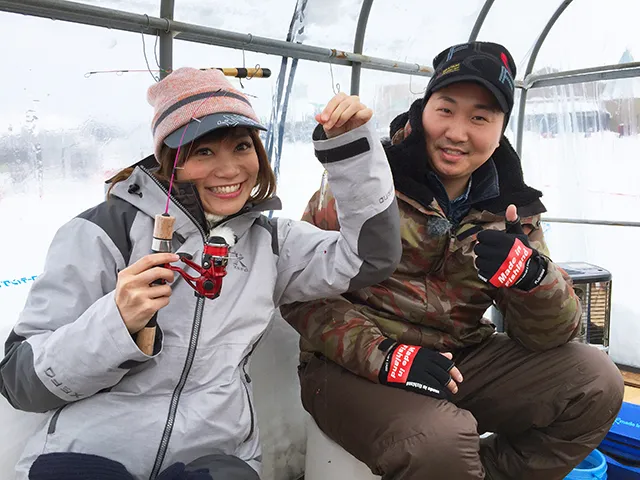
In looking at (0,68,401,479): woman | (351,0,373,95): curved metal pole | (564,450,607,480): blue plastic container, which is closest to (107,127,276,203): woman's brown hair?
(0,68,401,479): woman

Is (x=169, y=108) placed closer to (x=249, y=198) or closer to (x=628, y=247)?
(x=249, y=198)

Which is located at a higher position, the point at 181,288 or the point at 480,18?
the point at 480,18

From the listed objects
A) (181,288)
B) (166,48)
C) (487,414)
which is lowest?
(487,414)

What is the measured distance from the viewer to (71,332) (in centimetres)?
135

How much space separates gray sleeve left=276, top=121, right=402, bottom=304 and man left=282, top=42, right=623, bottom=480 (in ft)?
0.60

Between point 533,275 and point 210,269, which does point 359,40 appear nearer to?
point 533,275

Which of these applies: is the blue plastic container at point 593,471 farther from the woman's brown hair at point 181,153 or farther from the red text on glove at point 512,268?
the woman's brown hair at point 181,153

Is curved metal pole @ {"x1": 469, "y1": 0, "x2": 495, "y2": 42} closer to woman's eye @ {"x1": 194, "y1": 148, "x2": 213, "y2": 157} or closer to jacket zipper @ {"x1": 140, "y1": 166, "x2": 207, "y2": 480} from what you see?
woman's eye @ {"x1": 194, "y1": 148, "x2": 213, "y2": 157}

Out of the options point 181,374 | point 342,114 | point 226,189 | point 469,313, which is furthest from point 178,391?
point 469,313

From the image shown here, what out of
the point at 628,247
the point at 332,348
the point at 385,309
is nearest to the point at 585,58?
the point at 628,247

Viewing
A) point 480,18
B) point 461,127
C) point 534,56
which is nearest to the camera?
point 461,127

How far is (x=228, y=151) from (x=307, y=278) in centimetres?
49

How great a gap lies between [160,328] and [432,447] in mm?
848

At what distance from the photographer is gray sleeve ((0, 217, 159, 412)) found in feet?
4.36
